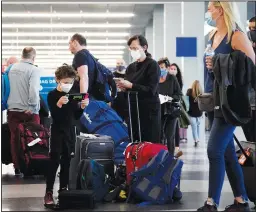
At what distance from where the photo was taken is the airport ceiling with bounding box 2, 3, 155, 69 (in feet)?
68.0

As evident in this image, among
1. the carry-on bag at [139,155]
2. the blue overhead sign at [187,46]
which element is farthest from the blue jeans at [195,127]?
the carry-on bag at [139,155]

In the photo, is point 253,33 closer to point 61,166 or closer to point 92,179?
point 92,179

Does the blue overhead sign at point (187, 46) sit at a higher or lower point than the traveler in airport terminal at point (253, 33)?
higher

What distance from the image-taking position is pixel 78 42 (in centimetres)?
649

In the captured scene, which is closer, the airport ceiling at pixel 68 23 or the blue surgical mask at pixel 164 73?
the blue surgical mask at pixel 164 73

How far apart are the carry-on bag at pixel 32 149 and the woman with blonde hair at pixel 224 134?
2863 mm

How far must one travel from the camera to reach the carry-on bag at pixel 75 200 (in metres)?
4.91

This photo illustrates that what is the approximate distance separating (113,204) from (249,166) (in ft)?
3.79

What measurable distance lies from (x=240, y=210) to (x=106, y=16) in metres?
18.5

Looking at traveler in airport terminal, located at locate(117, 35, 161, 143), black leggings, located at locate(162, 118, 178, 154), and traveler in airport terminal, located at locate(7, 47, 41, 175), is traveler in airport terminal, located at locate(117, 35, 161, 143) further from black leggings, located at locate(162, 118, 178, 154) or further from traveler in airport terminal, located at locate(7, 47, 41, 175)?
black leggings, located at locate(162, 118, 178, 154)

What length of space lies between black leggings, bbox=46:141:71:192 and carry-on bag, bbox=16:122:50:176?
71.7 inches

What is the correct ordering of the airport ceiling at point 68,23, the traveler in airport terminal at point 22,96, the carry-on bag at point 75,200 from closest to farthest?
the carry-on bag at point 75,200
the traveler in airport terminal at point 22,96
the airport ceiling at point 68,23

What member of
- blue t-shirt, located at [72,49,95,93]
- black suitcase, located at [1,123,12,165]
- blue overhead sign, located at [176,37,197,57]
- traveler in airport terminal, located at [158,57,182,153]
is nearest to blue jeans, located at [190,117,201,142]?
blue overhead sign, located at [176,37,197,57]

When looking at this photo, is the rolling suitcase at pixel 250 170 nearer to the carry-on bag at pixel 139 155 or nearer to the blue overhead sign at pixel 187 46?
the carry-on bag at pixel 139 155
